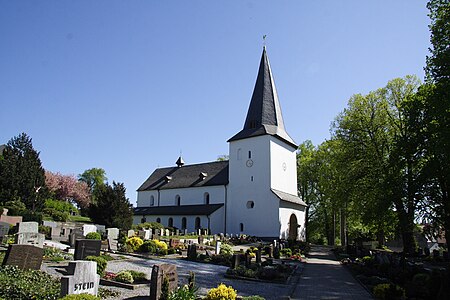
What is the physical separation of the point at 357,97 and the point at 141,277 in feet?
86.7

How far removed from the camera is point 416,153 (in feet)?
73.0

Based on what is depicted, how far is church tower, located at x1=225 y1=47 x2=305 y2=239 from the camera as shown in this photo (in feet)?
116

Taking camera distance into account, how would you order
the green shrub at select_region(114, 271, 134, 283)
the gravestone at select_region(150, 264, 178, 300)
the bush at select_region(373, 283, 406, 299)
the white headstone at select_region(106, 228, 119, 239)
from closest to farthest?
the gravestone at select_region(150, 264, 178, 300) < the bush at select_region(373, 283, 406, 299) < the green shrub at select_region(114, 271, 134, 283) < the white headstone at select_region(106, 228, 119, 239)

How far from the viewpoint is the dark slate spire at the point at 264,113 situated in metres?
38.8

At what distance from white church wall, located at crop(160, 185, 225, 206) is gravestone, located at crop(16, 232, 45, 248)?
24515mm

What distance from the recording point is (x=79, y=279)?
7.89 metres

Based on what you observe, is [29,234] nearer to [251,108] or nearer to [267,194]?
[267,194]

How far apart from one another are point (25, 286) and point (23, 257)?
9.22 feet

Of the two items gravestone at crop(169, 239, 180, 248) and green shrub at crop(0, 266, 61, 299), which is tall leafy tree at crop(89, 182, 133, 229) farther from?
green shrub at crop(0, 266, 61, 299)

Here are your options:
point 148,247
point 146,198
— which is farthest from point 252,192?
point 146,198

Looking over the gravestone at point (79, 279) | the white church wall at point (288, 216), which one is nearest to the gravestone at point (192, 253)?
the gravestone at point (79, 279)

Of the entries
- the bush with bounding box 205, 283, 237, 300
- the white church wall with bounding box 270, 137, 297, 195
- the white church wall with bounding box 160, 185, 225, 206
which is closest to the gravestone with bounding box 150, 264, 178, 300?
the bush with bounding box 205, 283, 237, 300

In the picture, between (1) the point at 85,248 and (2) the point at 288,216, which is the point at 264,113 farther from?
(1) the point at 85,248

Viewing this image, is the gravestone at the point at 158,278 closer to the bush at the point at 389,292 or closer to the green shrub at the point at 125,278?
the green shrub at the point at 125,278
